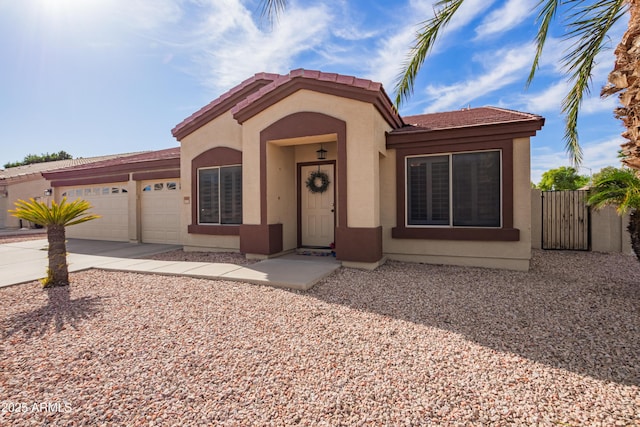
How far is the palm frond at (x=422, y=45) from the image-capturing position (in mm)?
4051

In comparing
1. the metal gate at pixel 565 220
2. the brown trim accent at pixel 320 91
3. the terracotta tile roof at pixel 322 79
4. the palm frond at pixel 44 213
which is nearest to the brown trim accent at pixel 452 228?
the brown trim accent at pixel 320 91

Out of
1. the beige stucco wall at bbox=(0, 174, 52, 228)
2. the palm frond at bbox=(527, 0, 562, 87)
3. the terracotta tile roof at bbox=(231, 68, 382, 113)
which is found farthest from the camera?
the beige stucco wall at bbox=(0, 174, 52, 228)

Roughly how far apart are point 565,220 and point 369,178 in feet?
23.4

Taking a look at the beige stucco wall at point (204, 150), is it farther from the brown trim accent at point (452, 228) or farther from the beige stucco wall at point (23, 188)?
the beige stucco wall at point (23, 188)

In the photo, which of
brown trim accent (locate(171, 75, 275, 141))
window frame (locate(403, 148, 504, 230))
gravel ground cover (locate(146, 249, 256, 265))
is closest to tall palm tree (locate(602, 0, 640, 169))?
window frame (locate(403, 148, 504, 230))

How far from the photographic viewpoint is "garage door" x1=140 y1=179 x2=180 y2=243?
33.9 feet

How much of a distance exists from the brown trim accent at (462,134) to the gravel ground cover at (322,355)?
318 cm

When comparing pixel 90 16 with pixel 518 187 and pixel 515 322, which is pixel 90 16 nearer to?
pixel 515 322

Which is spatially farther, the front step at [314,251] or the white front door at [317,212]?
the white front door at [317,212]

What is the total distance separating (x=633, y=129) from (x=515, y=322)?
8.84 feet

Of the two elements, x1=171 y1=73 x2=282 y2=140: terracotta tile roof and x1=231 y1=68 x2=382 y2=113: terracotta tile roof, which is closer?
x1=231 y1=68 x2=382 y2=113: terracotta tile roof

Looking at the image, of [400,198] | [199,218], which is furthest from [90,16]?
[400,198]

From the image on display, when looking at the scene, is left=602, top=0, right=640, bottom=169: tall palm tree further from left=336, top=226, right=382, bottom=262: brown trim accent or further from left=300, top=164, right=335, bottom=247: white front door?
left=300, top=164, right=335, bottom=247: white front door

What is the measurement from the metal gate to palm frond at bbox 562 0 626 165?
16.2ft
